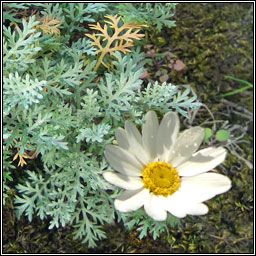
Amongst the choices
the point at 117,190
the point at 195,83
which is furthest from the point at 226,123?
the point at 117,190

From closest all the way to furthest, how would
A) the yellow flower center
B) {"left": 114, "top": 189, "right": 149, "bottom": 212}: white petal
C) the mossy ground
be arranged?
{"left": 114, "top": 189, "right": 149, "bottom": 212}: white petal
the yellow flower center
the mossy ground

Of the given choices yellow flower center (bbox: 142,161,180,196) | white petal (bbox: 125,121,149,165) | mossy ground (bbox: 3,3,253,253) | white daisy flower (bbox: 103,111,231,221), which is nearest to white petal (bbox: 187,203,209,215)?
white daisy flower (bbox: 103,111,231,221)

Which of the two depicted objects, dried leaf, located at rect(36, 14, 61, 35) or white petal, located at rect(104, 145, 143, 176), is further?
dried leaf, located at rect(36, 14, 61, 35)

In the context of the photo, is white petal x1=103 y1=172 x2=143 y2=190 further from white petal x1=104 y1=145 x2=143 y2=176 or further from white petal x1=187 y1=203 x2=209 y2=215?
white petal x1=187 y1=203 x2=209 y2=215

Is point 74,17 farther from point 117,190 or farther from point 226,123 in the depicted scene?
point 226,123

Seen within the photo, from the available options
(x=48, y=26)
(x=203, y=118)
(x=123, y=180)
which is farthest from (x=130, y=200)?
(x=203, y=118)

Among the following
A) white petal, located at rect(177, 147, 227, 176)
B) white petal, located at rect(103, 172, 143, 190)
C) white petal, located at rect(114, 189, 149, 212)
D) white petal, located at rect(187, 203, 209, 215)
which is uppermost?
white petal, located at rect(177, 147, 227, 176)
